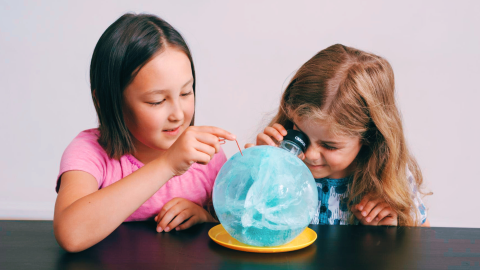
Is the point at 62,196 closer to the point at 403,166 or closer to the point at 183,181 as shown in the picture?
the point at 183,181

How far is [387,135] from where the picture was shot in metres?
1.17

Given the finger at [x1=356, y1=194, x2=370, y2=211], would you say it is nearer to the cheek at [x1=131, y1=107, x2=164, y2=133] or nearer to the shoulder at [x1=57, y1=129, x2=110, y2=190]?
the cheek at [x1=131, y1=107, x2=164, y2=133]

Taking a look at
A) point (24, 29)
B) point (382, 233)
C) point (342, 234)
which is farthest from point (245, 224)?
point (24, 29)

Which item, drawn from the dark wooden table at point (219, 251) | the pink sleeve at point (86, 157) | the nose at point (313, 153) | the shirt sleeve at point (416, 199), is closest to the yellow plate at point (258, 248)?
the dark wooden table at point (219, 251)

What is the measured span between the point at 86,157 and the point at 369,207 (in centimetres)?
75

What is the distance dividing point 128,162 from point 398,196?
29.6 inches

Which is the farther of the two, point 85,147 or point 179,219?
point 85,147

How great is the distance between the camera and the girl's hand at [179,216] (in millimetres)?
958

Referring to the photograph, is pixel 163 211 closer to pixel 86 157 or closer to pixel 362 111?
pixel 86 157

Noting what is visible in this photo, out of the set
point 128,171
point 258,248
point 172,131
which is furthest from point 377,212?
point 128,171

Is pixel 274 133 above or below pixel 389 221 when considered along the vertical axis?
above

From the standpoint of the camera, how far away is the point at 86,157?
107cm

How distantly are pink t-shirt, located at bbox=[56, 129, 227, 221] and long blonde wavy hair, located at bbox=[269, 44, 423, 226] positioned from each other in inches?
11.9

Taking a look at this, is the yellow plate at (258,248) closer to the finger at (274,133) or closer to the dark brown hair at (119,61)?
the finger at (274,133)
